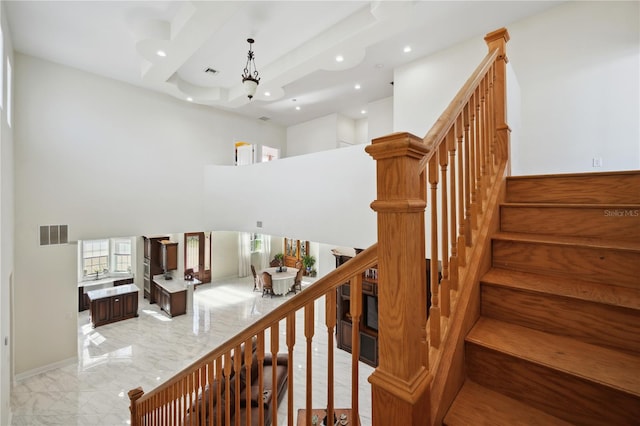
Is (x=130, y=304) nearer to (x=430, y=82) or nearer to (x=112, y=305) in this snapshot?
(x=112, y=305)

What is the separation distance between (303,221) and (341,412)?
2888 mm

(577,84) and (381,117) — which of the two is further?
(381,117)

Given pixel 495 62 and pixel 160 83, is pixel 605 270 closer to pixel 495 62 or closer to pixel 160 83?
pixel 495 62

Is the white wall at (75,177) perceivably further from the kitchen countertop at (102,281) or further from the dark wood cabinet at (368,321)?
the kitchen countertop at (102,281)

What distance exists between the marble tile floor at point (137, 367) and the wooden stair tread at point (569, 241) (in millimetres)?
3594

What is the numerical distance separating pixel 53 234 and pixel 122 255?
515 cm

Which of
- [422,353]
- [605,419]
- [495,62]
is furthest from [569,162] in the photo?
[422,353]

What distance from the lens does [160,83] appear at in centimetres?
538

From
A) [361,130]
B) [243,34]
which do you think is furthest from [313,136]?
[243,34]

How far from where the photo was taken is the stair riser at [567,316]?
3.67 ft

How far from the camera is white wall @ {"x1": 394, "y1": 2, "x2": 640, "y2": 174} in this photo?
10.6 feet

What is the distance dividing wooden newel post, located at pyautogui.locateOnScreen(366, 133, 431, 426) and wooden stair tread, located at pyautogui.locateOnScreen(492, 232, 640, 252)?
99 cm

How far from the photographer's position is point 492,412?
1.06 m

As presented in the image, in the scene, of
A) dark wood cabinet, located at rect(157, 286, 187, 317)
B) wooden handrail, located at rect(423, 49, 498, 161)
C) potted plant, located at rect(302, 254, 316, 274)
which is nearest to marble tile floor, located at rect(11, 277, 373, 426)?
dark wood cabinet, located at rect(157, 286, 187, 317)
